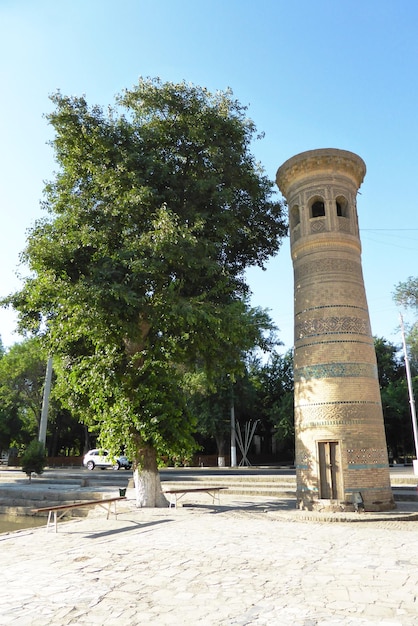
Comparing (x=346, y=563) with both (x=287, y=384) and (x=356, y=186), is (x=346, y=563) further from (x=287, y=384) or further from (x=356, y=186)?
(x=287, y=384)

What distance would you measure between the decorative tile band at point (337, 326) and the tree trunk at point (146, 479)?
5988mm

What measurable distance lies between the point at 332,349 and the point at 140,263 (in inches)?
243

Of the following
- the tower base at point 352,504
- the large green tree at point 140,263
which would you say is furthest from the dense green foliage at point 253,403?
the tower base at point 352,504

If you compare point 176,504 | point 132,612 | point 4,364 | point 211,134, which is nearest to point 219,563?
point 132,612

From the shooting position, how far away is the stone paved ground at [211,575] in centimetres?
533

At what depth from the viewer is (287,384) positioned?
41.4 metres

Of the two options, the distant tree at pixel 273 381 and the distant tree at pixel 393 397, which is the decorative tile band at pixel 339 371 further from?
the distant tree at pixel 273 381

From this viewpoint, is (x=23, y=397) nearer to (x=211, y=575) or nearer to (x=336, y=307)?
(x=336, y=307)

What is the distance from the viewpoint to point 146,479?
14781 mm

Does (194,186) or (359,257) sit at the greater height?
(194,186)

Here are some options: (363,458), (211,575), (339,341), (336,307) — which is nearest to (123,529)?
(211,575)

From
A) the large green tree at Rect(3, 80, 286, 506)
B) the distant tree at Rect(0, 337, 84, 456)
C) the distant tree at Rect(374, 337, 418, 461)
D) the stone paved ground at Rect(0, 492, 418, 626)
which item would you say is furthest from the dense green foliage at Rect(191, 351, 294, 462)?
the stone paved ground at Rect(0, 492, 418, 626)

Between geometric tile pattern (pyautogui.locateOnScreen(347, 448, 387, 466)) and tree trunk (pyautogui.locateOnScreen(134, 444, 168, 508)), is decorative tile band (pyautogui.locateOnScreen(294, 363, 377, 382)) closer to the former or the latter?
geometric tile pattern (pyautogui.locateOnScreen(347, 448, 387, 466))

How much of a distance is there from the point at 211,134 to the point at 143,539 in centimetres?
1221
